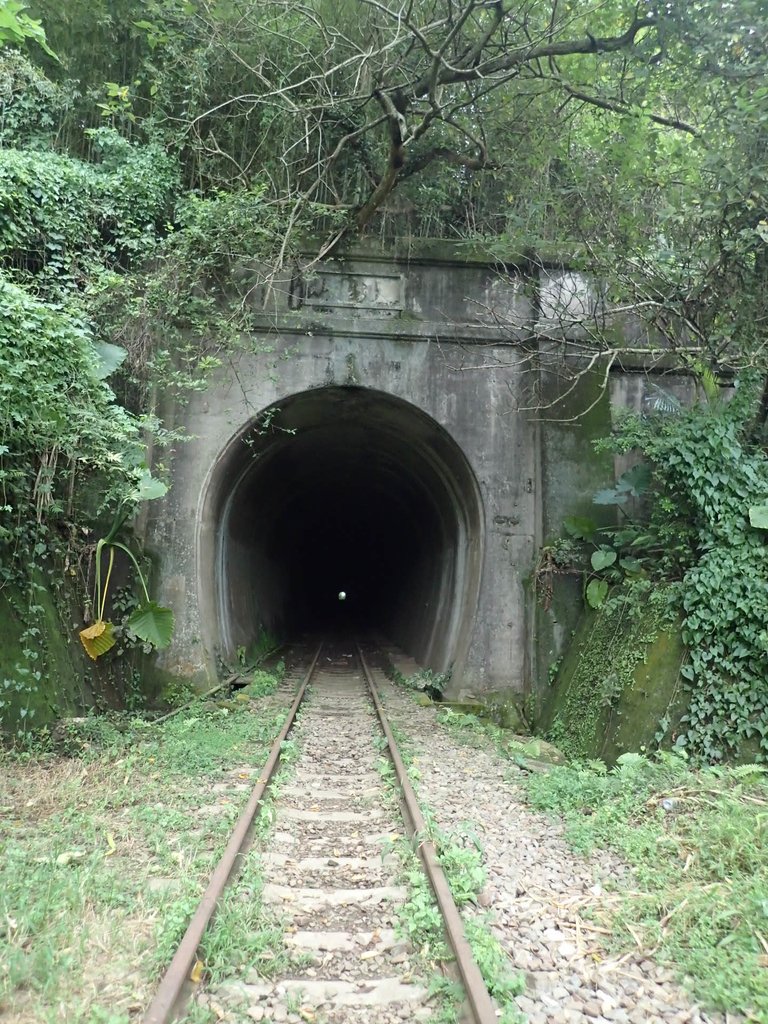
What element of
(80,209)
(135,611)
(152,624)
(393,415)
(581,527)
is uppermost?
(80,209)

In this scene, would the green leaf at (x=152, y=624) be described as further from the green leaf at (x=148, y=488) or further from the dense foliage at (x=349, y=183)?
the green leaf at (x=148, y=488)

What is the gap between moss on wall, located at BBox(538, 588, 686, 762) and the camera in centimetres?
609

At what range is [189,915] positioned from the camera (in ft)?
10.2

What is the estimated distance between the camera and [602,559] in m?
7.89

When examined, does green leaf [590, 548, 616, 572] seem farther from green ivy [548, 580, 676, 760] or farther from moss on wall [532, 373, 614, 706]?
moss on wall [532, 373, 614, 706]

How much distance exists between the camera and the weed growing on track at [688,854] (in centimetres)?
300

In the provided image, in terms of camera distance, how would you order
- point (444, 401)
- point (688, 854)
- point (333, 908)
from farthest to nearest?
point (444, 401) < point (688, 854) < point (333, 908)

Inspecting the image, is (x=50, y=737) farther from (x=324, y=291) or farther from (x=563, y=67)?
(x=563, y=67)

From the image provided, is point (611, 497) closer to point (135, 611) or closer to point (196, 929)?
point (135, 611)

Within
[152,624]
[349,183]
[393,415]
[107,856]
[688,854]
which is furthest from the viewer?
[393,415]

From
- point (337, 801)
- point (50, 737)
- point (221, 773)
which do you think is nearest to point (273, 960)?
point (337, 801)

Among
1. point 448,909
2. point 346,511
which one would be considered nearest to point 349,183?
point 448,909

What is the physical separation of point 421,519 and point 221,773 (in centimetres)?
951

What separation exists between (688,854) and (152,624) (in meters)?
5.61
